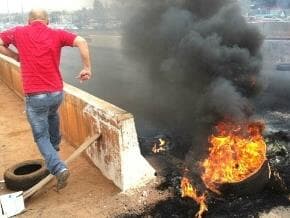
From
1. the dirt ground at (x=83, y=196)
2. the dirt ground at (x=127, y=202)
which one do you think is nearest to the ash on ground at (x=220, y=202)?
the dirt ground at (x=127, y=202)

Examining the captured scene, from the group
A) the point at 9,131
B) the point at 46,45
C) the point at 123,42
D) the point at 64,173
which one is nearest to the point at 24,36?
the point at 46,45

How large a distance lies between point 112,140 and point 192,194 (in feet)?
4.15

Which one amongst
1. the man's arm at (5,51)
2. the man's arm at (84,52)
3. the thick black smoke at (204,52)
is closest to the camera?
the man's arm at (84,52)

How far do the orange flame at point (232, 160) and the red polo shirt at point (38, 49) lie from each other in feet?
8.12

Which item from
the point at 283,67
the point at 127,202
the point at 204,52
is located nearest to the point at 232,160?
the point at 127,202

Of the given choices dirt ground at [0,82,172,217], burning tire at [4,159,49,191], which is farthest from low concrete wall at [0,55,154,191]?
burning tire at [4,159,49,191]

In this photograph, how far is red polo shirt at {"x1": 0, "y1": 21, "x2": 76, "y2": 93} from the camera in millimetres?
4148

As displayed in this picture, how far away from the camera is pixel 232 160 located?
5012 mm

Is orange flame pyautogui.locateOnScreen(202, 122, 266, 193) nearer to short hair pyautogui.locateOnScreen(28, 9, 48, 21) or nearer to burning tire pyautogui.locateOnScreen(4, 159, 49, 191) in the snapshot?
burning tire pyautogui.locateOnScreen(4, 159, 49, 191)

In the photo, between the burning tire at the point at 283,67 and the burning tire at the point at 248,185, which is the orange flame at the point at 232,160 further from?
the burning tire at the point at 283,67

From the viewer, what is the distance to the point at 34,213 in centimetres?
438

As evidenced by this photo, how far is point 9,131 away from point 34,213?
3.62 m

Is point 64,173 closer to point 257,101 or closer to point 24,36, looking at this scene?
point 24,36

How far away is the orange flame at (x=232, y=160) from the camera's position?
15.7 feet
